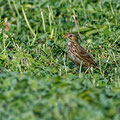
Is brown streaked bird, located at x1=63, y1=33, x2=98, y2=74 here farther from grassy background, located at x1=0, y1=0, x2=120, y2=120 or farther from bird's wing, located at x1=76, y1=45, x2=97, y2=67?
grassy background, located at x1=0, y1=0, x2=120, y2=120

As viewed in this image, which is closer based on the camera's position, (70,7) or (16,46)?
(16,46)

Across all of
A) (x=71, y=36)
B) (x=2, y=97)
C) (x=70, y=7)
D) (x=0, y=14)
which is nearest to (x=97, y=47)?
(x=71, y=36)

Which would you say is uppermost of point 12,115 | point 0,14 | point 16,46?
point 0,14

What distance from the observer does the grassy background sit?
4.20 metres

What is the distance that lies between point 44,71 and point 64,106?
8.28 feet

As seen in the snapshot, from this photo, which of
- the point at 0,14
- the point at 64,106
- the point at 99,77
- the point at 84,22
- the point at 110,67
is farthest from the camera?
the point at 0,14

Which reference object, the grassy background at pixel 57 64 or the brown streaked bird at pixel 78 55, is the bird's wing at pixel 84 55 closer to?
the brown streaked bird at pixel 78 55

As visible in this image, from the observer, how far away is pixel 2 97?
4.53m

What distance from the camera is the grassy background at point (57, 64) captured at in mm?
4203

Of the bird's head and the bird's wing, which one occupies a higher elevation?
the bird's head

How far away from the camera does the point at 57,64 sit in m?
7.30

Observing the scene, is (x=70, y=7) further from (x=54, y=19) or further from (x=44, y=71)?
(x=44, y=71)

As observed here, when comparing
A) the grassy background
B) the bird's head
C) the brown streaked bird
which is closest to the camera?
the grassy background

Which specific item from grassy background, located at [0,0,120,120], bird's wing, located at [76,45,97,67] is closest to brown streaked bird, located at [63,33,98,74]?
bird's wing, located at [76,45,97,67]
